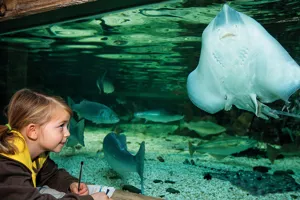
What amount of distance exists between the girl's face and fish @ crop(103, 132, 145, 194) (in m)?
2.02

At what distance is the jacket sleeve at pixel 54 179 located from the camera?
2896mm

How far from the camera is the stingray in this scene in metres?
2.88

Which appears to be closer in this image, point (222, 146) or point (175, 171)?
point (222, 146)

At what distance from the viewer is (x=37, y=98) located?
2588 mm

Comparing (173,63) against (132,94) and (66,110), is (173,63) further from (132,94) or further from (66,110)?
(132,94)

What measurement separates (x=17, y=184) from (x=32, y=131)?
1.87 ft

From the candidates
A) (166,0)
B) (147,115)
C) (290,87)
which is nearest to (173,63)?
(147,115)

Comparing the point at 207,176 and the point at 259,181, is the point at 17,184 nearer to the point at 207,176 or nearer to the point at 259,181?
the point at 207,176

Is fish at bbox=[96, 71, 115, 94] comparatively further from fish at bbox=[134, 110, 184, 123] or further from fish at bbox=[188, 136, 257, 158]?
fish at bbox=[188, 136, 257, 158]

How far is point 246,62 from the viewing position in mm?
3102

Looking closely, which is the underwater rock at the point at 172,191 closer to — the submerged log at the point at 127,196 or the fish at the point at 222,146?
the fish at the point at 222,146

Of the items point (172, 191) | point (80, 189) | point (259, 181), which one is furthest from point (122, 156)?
point (259, 181)

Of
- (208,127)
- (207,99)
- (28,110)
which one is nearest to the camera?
(28,110)

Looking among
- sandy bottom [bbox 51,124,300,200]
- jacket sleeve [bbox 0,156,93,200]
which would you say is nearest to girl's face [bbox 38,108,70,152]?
jacket sleeve [bbox 0,156,93,200]
